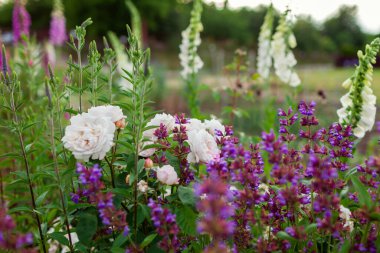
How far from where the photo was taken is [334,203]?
1341mm

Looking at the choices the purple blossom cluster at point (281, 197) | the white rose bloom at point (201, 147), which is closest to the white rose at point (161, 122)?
the white rose bloom at point (201, 147)

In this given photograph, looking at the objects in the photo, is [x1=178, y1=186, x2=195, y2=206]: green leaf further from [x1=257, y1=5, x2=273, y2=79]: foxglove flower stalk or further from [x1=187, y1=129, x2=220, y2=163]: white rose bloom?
[x1=257, y1=5, x2=273, y2=79]: foxglove flower stalk

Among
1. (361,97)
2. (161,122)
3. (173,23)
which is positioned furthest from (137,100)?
(173,23)

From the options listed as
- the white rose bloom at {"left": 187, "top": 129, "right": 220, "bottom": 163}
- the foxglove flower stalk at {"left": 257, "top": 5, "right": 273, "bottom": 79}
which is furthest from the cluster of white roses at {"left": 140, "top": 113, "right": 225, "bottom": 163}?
the foxglove flower stalk at {"left": 257, "top": 5, "right": 273, "bottom": 79}

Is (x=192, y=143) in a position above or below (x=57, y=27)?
below

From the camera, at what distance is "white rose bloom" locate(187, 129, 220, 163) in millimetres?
1626

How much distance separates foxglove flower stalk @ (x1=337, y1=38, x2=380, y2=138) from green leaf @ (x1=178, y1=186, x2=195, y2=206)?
0.97m

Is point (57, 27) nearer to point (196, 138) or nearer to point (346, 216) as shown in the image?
point (196, 138)

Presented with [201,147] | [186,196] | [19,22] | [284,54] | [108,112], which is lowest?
[186,196]

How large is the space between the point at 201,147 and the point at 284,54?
2551 millimetres

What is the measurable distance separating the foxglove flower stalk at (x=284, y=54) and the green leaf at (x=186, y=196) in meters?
2.55

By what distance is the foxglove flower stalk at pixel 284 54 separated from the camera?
3836 mm

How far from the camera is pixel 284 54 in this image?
12.9 ft

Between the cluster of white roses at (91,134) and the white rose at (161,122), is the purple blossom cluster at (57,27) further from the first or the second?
the cluster of white roses at (91,134)
